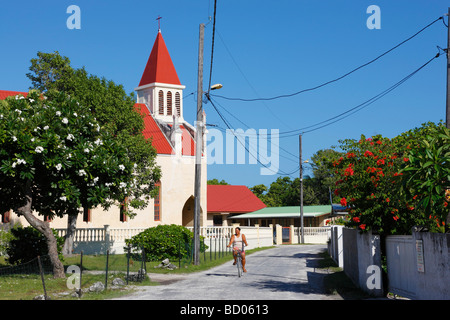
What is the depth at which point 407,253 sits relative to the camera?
1367cm

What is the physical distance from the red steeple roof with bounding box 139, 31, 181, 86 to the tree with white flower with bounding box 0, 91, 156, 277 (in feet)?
117

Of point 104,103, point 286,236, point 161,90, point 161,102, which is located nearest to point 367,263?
point 104,103

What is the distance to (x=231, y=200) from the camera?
228 ft

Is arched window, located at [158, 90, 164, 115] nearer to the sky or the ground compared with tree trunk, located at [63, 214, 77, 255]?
nearer to the sky

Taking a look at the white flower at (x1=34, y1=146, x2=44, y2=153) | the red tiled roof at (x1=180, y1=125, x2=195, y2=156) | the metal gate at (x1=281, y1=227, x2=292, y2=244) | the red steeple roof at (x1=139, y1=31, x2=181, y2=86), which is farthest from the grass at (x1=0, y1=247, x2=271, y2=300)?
the red steeple roof at (x1=139, y1=31, x2=181, y2=86)

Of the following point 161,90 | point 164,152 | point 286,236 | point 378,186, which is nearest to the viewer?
point 378,186

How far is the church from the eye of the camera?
1730 inches

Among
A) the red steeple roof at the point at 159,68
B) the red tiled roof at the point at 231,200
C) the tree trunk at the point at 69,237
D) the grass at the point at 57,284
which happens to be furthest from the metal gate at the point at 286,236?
the grass at the point at 57,284

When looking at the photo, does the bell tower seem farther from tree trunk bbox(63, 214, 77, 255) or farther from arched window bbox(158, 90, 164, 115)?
tree trunk bbox(63, 214, 77, 255)

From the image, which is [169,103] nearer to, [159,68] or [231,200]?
[159,68]

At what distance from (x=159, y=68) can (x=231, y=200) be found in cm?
2116

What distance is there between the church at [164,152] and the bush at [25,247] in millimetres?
15942
